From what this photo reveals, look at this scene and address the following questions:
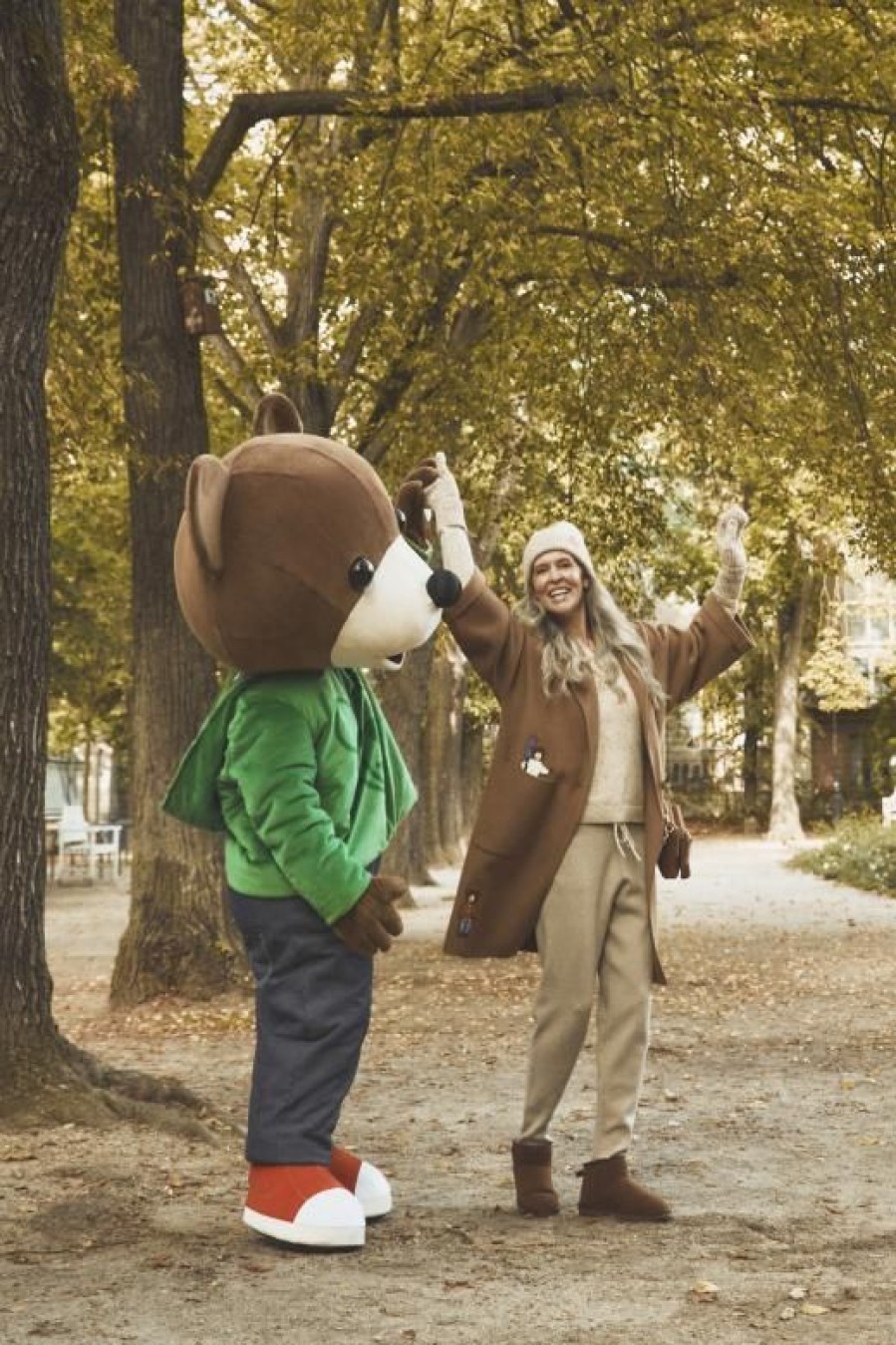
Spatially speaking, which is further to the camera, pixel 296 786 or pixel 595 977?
pixel 595 977

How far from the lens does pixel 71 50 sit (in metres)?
11.4

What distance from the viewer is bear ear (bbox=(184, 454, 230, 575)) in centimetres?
564

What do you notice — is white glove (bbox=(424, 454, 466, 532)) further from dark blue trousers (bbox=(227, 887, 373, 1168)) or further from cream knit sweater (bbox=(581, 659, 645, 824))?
dark blue trousers (bbox=(227, 887, 373, 1168))

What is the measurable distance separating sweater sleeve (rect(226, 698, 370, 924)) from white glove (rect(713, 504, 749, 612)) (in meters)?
1.71

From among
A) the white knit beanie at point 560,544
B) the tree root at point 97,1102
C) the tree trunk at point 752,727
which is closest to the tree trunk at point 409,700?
the tree root at point 97,1102

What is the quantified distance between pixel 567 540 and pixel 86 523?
24014mm

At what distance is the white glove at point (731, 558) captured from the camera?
6852mm

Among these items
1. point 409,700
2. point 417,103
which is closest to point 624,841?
point 417,103

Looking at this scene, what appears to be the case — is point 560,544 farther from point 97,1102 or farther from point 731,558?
point 97,1102

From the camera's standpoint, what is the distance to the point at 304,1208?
5684 millimetres

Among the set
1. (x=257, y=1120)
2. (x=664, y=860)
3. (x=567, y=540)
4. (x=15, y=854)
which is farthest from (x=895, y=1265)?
(x=15, y=854)

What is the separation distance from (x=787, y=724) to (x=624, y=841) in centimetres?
3872

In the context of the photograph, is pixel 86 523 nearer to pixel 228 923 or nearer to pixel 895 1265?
pixel 228 923

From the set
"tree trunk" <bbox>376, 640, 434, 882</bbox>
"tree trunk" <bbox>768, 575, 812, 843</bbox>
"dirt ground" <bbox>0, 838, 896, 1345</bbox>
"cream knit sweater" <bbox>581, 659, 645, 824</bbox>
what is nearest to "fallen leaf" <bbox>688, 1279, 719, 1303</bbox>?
"dirt ground" <bbox>0, 838, 896, 1345</bbox>
